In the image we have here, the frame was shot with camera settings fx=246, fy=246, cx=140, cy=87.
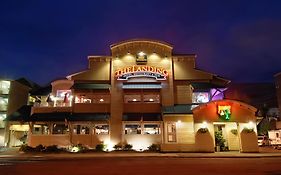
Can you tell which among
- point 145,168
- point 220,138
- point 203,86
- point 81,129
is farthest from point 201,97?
point 145,168

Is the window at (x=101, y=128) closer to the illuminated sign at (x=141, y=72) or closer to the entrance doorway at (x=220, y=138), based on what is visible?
the illuminated sign at (x=141, y=72)

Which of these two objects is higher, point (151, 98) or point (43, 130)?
point (151, 98)

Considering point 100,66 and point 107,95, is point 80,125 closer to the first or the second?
point 107,95

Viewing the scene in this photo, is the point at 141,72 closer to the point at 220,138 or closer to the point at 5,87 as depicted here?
the point at 220,138

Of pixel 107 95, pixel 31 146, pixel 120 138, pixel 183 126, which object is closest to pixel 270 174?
pixel 183 126

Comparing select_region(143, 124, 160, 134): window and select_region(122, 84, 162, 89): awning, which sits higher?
select_region(122, 84, 162, 89): awning

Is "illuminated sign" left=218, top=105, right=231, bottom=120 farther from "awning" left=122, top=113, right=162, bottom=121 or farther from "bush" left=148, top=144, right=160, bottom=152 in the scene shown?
"bush" left=148, top=144, right=160, bottom=152

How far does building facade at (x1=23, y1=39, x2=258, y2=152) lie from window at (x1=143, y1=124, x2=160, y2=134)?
2.6 inches

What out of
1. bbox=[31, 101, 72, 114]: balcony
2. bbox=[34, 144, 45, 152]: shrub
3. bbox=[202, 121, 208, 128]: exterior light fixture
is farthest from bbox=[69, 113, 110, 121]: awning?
bbox=[202, 121, 208, 128]: exterior light fixture

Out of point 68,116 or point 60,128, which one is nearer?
point 68,116

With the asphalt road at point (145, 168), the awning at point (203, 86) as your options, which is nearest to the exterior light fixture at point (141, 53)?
the awning at point (203, 86)

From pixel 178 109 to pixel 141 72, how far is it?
6300mm

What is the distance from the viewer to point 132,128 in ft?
91.9

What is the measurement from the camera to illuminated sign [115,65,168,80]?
96.1ft
